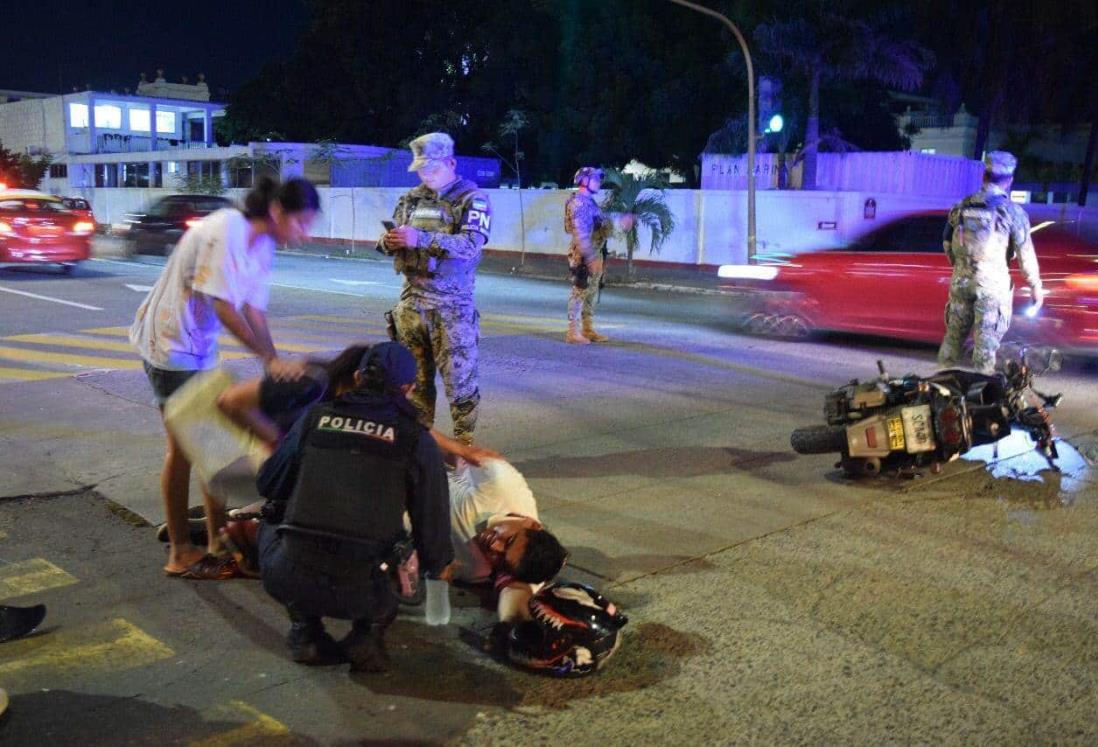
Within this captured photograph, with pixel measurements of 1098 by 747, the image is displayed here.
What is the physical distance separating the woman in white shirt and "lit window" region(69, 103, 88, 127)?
5912 cm

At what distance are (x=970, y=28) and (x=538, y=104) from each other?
1596cm

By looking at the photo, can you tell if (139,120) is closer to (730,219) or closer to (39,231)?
(39,231)

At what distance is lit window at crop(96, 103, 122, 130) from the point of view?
57.4 meters

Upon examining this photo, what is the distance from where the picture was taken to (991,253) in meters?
7.62

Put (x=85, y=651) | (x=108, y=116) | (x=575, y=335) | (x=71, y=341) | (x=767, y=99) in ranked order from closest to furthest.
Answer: (x=85, y=651)
(x=71, y=341)
(x=575, y=335)
(x=767, y=99)
(x=108, y=116)

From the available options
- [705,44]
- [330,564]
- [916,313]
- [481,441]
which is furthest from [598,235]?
[705,44]

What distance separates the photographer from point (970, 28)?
32.3 m

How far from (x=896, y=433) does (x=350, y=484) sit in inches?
144

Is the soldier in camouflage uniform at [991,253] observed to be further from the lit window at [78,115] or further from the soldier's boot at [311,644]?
the lit window at [78,115]

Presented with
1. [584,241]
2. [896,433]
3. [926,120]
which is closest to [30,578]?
[896,433]

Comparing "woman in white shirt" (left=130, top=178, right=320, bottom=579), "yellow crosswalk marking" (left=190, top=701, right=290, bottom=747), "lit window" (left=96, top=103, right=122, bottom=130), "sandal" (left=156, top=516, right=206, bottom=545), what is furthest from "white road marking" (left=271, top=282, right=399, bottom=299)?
"lit window" (left=96, top=103, right=122, bottom=130)

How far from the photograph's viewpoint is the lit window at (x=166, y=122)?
6125 cm

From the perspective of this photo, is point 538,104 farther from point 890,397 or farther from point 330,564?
point 330,564

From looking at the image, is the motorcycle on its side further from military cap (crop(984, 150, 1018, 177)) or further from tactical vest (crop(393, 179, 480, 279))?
tactical vest (crop(393, 179, 480, 279))
